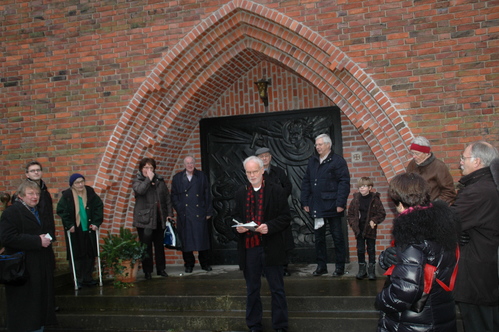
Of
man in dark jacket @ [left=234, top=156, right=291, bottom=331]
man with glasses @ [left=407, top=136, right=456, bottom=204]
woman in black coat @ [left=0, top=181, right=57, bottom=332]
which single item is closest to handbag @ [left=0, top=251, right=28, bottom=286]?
woman in black coat @ [left=0, top=181, right=57, bottom=332]

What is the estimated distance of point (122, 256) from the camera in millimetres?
7789

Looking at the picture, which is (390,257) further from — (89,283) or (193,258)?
(89,283)

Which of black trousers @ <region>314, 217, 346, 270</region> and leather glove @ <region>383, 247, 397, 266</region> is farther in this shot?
black trousers @ <region>314, 217, 346, 270</region>

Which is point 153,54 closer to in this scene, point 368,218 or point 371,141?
point 371,141

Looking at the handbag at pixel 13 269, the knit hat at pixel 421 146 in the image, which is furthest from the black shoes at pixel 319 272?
the handbag at pixel 13 269

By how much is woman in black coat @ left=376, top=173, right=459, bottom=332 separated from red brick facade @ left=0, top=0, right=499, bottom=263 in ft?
13.6

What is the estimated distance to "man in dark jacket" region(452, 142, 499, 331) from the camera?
4125 mm

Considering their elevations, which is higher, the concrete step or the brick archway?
the brick archway

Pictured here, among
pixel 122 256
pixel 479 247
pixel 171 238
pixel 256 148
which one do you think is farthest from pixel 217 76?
pixel 479 247

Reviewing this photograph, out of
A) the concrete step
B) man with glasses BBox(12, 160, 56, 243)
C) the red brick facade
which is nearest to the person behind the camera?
the concrete step

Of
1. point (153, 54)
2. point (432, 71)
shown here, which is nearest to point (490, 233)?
point (432, 71)

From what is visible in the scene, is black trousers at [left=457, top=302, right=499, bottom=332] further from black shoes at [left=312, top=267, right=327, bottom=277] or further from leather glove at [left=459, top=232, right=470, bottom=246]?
black shoes at [left=312, top=267, right=327, bottom=277]

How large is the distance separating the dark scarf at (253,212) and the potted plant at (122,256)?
292cm

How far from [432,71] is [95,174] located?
17.0ft
